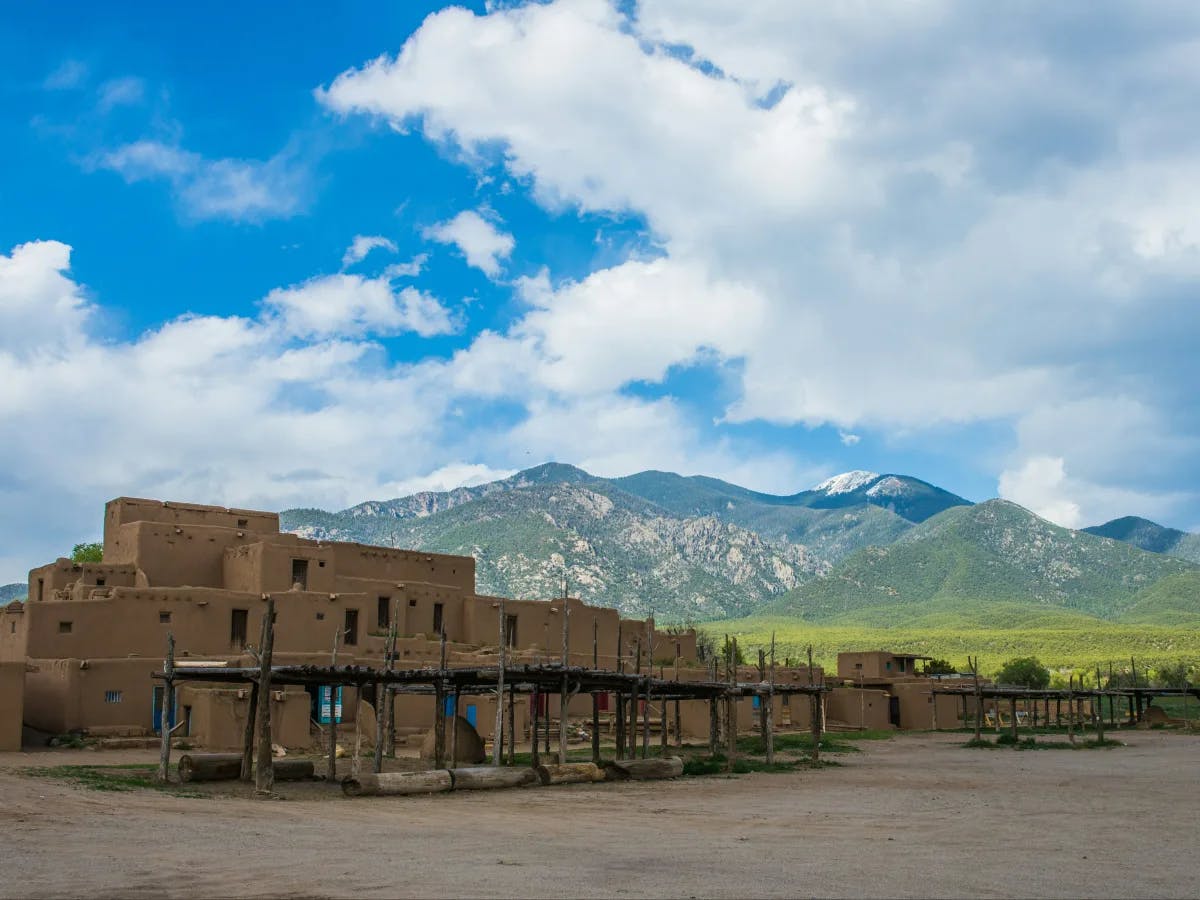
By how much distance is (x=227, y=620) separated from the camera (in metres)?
40.8

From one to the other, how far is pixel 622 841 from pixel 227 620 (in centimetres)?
2811

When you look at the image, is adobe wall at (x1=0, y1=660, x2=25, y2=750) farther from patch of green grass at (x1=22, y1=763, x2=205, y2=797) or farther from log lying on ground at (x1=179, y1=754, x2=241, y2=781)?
log lying on ground at (x1=179, y1=754, x2=241, y2=781)

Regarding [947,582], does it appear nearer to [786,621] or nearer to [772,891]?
[786,621]

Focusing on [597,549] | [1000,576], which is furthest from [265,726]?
[1000,576]

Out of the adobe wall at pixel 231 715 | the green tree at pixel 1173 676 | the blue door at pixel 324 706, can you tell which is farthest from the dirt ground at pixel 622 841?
the green tree at pixel 1173 676

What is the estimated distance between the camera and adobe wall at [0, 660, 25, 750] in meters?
32.2

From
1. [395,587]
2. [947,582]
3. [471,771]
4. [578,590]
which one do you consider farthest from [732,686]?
[947,582]

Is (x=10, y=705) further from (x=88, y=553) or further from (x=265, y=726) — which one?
(x=88, y=553)

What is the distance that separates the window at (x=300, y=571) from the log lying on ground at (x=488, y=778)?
2230 cm

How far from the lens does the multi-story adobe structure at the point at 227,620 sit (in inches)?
1428

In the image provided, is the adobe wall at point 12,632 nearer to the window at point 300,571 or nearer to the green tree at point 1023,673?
the window at point 300,571

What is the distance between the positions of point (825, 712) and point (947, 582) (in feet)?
354

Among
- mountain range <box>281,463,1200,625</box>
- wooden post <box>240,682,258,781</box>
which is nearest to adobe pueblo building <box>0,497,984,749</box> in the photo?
wooden post <box>240,682,258,781</box>

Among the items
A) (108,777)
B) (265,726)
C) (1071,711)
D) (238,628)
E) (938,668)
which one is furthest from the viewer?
(938,668)
